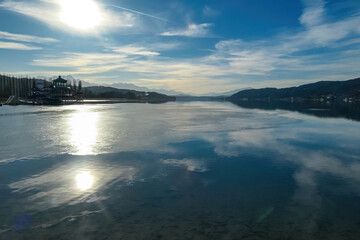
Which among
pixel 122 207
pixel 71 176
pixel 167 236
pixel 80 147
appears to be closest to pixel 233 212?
pixel 167 236

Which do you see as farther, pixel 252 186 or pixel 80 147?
pixel 80 147

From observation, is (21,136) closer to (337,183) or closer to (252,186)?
(252,186)

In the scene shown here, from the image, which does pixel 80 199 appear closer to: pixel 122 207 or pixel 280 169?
pixel 122 207

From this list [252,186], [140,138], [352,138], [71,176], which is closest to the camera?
[252,186]

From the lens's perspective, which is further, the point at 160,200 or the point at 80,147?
the point at 80,147

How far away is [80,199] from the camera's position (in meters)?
9.90

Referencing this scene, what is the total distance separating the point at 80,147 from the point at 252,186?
48.8 feet

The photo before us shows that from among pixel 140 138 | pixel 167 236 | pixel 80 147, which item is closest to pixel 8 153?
pixel 80 147

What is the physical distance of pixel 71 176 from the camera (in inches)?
495

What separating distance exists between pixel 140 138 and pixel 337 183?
17515 millimetres

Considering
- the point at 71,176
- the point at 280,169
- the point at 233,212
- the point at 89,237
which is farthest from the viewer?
the point at 280,169

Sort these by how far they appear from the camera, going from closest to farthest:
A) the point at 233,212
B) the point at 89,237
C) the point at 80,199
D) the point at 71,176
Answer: the point at 89,237 → the point at 233,212 → the point at 80,199 → the point at 71,176

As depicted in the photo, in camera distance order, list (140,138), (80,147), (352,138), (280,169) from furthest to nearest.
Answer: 1. (352,138)
2. (140,138)
3. (80,147)
4. (280,169)

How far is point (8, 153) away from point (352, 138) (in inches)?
1341
